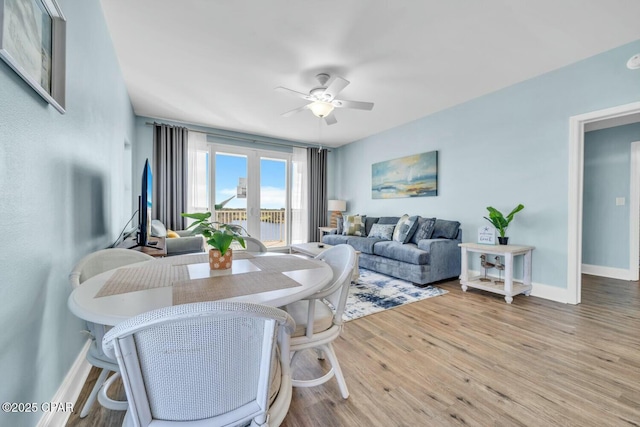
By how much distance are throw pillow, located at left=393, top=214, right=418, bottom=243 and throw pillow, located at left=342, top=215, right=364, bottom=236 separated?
890 mm

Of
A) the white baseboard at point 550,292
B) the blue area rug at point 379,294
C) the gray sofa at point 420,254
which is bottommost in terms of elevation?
the blue area rug at point 379,294

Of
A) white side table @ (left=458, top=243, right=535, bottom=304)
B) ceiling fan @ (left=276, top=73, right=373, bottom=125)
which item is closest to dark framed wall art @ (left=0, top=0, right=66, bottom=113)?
ceiling fan @ (left=276, top=73, right=373, bottom=125)

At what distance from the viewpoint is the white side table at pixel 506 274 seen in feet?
9.24

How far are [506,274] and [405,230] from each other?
4.47 feet

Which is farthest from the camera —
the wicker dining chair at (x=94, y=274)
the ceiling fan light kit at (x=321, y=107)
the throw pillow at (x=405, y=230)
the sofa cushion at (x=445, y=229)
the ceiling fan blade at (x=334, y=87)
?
the throw pillow at (x=405, y=230)

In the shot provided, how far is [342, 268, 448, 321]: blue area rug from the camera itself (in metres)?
2.63

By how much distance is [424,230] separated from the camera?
→ 3.81 m

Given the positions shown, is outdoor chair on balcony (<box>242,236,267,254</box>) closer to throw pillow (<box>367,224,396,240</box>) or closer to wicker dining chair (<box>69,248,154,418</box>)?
wicker dining chair (<box>69,248,154,418</box>)

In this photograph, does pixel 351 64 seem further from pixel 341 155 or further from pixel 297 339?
pixel 341 155

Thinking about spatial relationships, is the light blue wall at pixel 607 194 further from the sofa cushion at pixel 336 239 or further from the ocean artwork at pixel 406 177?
the sofa cushion at pixel 336 239

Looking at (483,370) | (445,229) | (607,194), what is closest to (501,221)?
(445,229)

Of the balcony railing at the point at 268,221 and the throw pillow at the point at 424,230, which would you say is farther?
the balcony railing at the point at 268,221

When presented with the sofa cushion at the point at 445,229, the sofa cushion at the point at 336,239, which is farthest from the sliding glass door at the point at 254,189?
the sofa cushion at the point at 445,229

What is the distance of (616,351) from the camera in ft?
6.06
